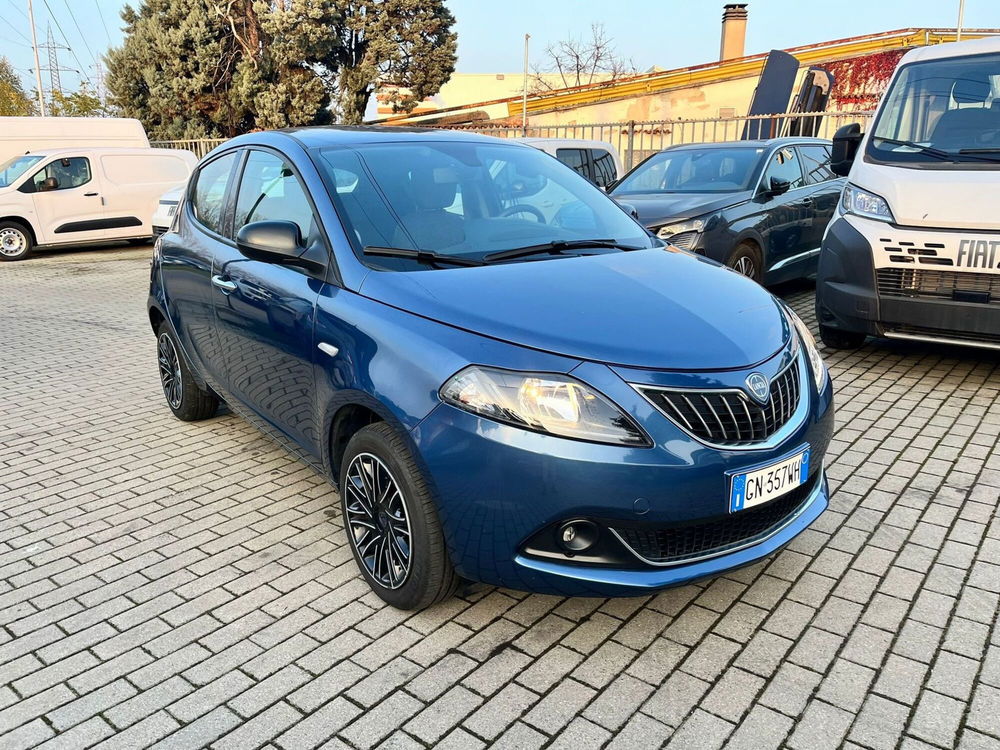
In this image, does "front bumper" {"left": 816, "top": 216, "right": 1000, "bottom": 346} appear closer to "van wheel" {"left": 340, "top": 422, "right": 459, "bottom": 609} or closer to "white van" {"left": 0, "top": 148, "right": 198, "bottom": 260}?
"van wheel" {"left": 340, "top": 422, "right": 459, "bottom": 609}

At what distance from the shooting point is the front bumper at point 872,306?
5344 mm

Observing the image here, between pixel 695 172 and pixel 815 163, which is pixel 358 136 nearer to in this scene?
pixel 695 172

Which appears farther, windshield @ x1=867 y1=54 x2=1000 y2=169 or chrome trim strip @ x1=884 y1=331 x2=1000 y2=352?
windshield @ x1=867 y1=54 x2=1000 y2=169

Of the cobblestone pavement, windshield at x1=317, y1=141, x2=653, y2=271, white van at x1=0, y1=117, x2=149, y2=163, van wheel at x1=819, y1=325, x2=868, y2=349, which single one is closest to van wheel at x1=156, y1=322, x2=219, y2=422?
the cobblestone pavement

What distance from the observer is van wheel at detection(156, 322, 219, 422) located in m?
5.15

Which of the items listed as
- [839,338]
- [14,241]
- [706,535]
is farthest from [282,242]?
[14,241]

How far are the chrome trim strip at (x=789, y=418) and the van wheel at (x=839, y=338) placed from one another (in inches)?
141

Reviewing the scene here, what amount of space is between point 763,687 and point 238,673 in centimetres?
173

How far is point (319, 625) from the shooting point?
3.03m

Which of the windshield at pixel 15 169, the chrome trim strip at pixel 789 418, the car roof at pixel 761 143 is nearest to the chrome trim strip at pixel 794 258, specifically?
the car roof at pixel 761 143

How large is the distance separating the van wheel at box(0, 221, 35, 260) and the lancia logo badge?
50.2ft

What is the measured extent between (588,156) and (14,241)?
10749 millimetres

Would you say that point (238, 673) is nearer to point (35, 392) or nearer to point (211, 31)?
point (35, 392)

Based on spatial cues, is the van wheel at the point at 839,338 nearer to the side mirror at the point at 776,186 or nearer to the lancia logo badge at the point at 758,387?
the side mirror at the point at 776,186
